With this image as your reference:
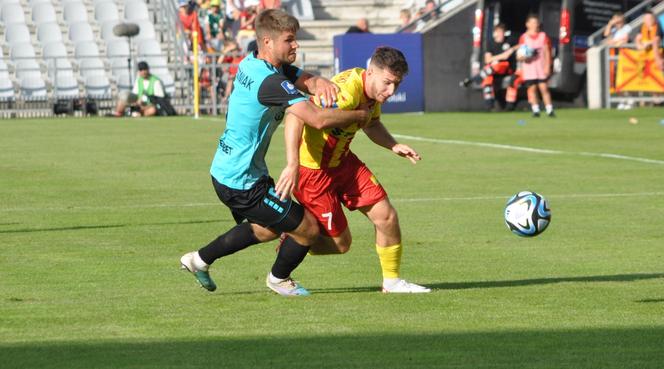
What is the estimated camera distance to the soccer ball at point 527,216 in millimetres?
9258

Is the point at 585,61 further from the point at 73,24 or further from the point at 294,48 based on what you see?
the point at 294,48

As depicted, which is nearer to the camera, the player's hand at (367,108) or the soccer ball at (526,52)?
the player's hand at (367,108)

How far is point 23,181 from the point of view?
17.9 m

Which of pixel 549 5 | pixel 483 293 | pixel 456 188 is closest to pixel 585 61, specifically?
pixel 549 5

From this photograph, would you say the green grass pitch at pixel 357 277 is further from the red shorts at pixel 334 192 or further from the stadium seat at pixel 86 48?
the stadium seat at pixel 86 48

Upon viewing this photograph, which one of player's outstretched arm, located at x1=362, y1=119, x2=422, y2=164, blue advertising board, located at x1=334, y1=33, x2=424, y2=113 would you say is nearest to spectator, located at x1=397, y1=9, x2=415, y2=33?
blue advertising board, located at x1=334, y1=33, x2=424, y2=113

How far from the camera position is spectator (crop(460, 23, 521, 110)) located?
34.8 meters

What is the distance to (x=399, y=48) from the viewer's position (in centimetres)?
3578

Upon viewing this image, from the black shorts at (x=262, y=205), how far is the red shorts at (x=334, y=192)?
1.12ft

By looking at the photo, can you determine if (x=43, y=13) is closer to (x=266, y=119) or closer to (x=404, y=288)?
(x=404, y=288)

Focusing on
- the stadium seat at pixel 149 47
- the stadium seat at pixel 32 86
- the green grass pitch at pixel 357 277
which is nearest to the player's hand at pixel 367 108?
the green grass pitch at pixel 357 277

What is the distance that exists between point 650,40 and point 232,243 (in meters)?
26.5

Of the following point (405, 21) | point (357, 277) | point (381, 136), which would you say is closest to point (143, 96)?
point (405, 21)

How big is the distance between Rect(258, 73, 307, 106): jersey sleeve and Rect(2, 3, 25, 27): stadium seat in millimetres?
33481
